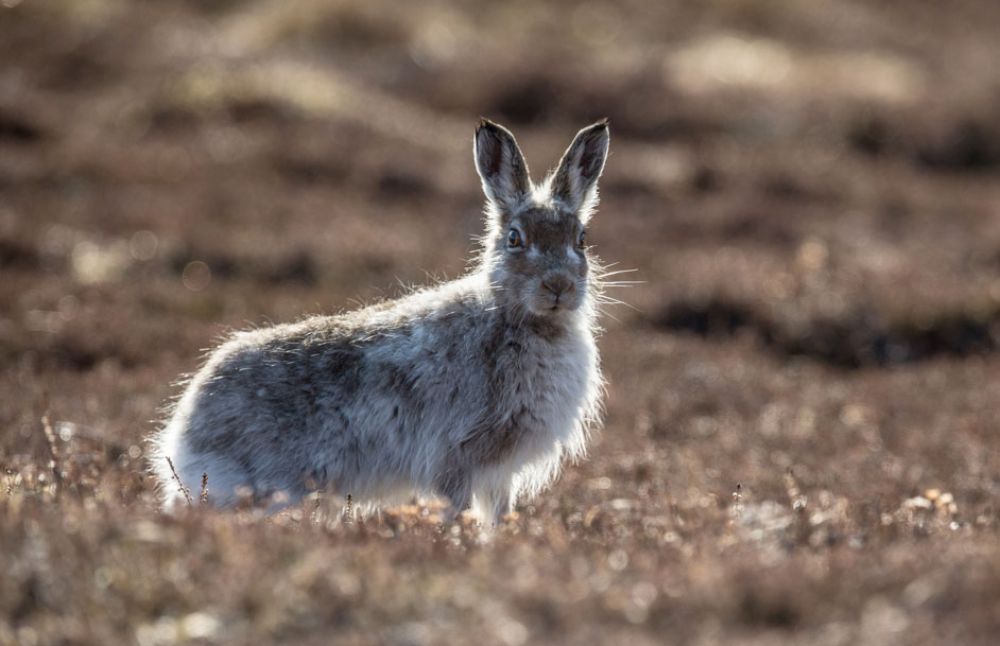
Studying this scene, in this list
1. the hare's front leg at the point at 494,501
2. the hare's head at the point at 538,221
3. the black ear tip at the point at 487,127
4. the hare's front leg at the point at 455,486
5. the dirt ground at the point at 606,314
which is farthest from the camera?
the black ear tip at the point at 487,127

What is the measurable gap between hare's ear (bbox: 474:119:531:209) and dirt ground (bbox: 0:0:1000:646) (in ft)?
9.06

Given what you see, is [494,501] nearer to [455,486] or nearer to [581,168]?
[455,486]

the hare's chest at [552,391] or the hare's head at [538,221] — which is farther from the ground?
the hare's head at [538,221]

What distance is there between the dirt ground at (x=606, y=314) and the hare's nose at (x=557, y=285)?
69.0 inches

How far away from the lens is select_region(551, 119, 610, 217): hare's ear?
10.2 metres

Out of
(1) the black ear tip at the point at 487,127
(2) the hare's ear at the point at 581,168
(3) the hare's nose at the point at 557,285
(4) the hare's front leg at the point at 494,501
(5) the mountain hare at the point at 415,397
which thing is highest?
(1) the black ear tip at the point at 487,127

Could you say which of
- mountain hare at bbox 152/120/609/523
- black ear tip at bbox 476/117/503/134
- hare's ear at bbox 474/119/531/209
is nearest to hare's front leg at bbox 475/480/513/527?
mountain hare at bbox 152/120/609/523

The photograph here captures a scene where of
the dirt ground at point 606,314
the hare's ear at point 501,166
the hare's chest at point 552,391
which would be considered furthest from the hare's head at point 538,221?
the dirt ground at point 606,314

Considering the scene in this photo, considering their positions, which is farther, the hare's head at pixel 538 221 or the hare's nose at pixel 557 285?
the hare's head at pixel 538 221

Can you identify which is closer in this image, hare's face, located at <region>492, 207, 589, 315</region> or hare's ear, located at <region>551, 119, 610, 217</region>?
hare's face, located at <region>492, 207, 589, 315</region>

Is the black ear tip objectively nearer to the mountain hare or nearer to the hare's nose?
the mountain hare

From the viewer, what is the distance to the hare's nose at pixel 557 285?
919 centimetres

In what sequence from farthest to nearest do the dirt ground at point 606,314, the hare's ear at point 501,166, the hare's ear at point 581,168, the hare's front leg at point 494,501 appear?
1. the hare's ear at point 581,168
2. the hare's ear at point 501,166
3. the hare's front leg at point 494,501
4. the dirt ground at point 606,314

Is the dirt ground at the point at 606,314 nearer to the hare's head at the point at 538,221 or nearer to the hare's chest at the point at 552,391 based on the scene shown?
the hare's chest at the point at 552,391
